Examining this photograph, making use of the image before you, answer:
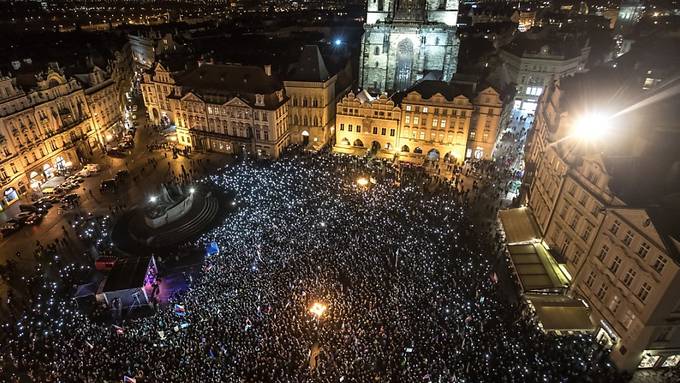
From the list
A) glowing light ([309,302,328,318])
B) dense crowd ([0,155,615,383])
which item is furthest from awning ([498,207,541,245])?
glowing light ([309,302,328,318])

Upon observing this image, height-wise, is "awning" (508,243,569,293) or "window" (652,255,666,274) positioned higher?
"window" (652,255,666,274)

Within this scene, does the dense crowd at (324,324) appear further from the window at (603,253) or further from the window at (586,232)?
the window at (586,232)

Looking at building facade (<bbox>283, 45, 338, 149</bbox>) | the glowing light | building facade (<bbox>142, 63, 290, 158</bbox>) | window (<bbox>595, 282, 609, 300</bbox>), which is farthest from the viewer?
building facade (<bbox>283, 45, 338, 149</bbox>)

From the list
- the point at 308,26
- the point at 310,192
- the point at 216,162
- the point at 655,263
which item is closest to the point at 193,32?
the point at 308,26

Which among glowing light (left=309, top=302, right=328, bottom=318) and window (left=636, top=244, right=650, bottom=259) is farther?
glowing light (left=309, top=302, right=328, bottom=318)

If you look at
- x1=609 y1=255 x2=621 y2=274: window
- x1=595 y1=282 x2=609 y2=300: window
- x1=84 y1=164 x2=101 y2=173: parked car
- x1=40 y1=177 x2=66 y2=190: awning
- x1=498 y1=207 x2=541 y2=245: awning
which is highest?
x1=609 y1=255 x2=621 y2=274: window

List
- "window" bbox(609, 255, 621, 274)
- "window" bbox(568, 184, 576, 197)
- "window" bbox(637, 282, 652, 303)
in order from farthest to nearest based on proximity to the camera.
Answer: "window" bbox(568, 184, 576, 197), "window" bbox(609, 255, 621, 274), "window" bbox(637, 282, 652, 303)

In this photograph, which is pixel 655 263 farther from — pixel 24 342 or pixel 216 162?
pixel 216 162

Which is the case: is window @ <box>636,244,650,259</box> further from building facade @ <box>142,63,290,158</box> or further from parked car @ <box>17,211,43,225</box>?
parked car @ <box>17,211,43,225</box>
